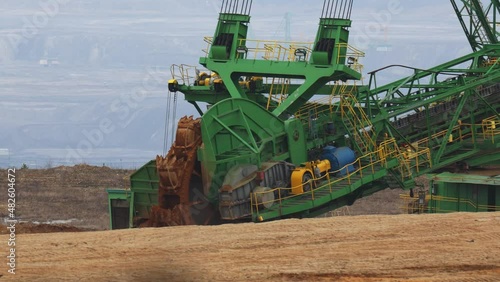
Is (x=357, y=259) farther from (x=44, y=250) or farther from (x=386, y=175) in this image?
(x=386, y=175)

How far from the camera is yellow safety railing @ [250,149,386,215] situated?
1201 inches

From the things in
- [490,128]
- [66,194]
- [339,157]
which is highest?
[490,128]

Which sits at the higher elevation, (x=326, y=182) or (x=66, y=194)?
(x=326, y=182)

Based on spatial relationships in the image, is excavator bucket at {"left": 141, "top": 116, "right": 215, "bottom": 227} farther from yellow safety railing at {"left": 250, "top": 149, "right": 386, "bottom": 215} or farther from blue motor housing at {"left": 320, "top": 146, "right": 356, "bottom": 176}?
blue motor housing at {"left": 320, "top": 146, "right": 356, "bottom": 176}

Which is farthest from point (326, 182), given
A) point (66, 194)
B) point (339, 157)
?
point (66, 194)

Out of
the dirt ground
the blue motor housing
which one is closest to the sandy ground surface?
the blue motor housing

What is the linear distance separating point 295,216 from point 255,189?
4.89 ft

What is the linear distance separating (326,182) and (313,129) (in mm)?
1714

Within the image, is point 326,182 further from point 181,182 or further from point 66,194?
point 66,194

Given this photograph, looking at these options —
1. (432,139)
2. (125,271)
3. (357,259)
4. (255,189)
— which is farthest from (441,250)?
(432,139)

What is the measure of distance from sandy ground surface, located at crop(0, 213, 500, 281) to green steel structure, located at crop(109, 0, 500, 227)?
521 centimetres

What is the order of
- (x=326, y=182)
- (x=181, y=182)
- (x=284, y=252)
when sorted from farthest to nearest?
1. (x=326, y=182)
2. (x=181, y=182)
3. (x=284, y=252)

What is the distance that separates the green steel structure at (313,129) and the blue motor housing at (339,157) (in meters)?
0.04

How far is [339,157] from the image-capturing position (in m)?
33.2
